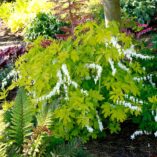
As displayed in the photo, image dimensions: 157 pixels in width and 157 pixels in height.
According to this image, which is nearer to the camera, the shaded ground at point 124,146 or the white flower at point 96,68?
the white flower at point 96,68

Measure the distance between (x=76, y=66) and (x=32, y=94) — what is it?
62 cm

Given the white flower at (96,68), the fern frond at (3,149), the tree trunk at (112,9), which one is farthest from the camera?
the tree trunk at (112,9)

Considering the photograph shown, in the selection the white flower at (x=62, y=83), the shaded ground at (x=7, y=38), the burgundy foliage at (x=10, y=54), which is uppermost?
the white flower at (x=62, y=83)

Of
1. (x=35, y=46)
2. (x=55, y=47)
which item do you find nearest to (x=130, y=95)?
(x=55, y=47)

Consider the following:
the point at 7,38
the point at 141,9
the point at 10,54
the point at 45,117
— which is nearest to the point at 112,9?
the point at 10,54

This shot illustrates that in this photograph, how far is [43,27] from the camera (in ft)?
26.0

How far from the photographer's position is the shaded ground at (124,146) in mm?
3977

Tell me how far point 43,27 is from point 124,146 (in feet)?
14.2

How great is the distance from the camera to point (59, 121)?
3844mm

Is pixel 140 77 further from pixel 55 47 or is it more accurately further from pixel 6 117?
pixel 6 117

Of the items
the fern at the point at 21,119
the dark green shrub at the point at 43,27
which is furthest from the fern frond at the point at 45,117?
the dark green shrub at the point at 43,27

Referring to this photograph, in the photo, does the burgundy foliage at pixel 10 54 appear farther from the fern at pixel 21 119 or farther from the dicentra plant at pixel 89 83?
the fern at pixel 21 119

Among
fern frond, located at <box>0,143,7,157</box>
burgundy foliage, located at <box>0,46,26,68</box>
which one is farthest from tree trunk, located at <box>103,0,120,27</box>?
fern frond, located at <box>0,143,7,157</box>

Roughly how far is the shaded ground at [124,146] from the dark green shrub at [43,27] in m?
3.94
